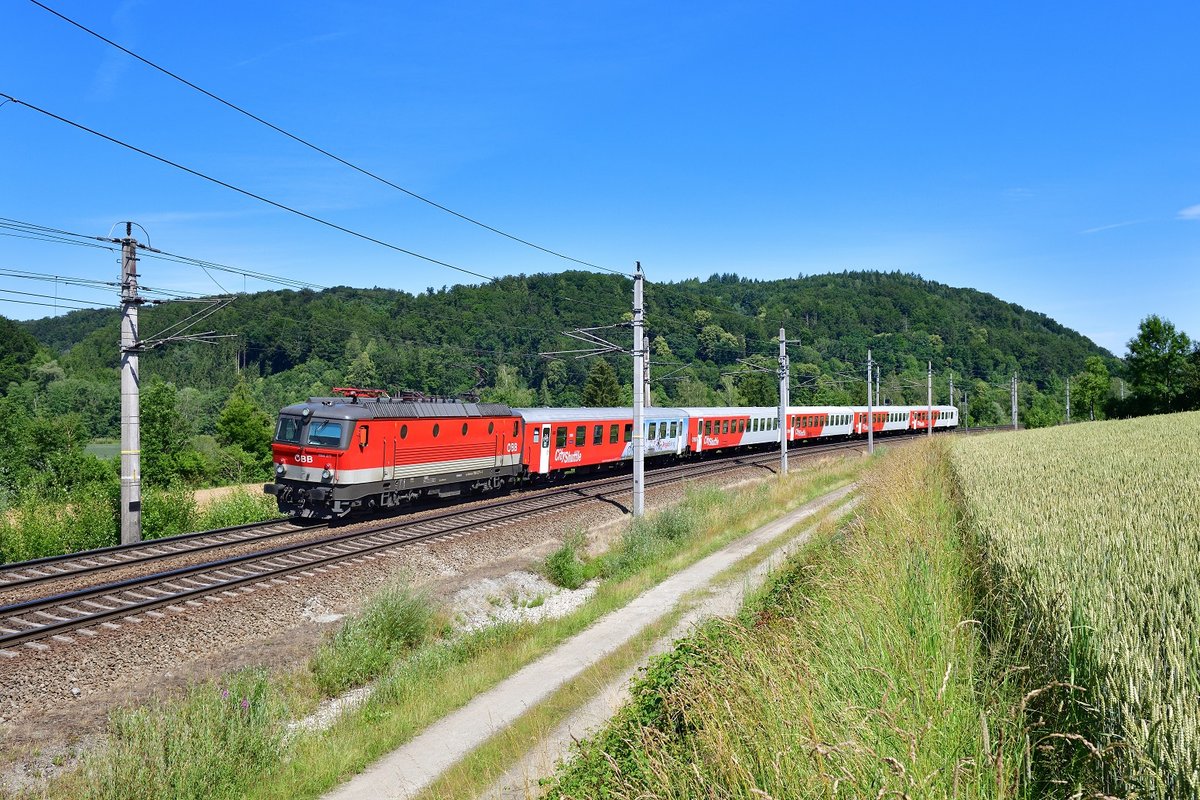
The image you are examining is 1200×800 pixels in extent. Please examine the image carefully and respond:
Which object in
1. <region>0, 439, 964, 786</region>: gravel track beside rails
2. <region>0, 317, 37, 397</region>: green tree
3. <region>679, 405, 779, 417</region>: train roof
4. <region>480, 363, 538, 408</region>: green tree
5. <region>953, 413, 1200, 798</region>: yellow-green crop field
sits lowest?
<region>0, 439, 964, 786</region>: gravel track beside rails

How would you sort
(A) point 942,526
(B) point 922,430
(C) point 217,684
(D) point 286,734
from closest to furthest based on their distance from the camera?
(D) point 286,734 → (C) point 217,684 → (A) point 942,526 → (B) point 922,430

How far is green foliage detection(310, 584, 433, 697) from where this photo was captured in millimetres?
11039

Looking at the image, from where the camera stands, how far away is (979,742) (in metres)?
4.33

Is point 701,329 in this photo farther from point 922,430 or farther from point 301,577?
point 301,577

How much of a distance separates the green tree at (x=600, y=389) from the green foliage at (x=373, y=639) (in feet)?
232

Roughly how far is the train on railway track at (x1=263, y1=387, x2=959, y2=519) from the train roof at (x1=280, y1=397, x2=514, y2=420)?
0.03 metres

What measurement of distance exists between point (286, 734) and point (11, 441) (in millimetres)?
61389

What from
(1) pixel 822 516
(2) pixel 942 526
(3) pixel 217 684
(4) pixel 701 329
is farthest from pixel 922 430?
(3) pixel 217 684

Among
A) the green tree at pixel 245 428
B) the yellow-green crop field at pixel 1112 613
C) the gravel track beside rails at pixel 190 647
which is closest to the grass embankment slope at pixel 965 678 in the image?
the yellow-green crop field at pixel 1112 613

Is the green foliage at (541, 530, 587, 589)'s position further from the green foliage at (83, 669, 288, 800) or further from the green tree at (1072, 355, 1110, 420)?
the green tree at (1072, 355, 1110, 420)

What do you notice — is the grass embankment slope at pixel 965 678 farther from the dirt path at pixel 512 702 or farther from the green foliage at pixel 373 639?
the green foliage at pixel 373 639

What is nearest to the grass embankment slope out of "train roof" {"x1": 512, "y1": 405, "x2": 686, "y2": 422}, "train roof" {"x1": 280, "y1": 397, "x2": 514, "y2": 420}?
"train roof" {"x1": 280, "y1": 397, "x2": 514, "y2": 420}

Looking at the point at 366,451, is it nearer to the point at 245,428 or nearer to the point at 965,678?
the point at 965,678

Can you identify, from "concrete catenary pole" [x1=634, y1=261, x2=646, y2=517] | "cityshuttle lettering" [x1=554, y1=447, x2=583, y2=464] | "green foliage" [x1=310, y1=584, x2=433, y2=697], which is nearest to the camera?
"green foliage" [x1=310, y1=584, x2=433, y2=697]
